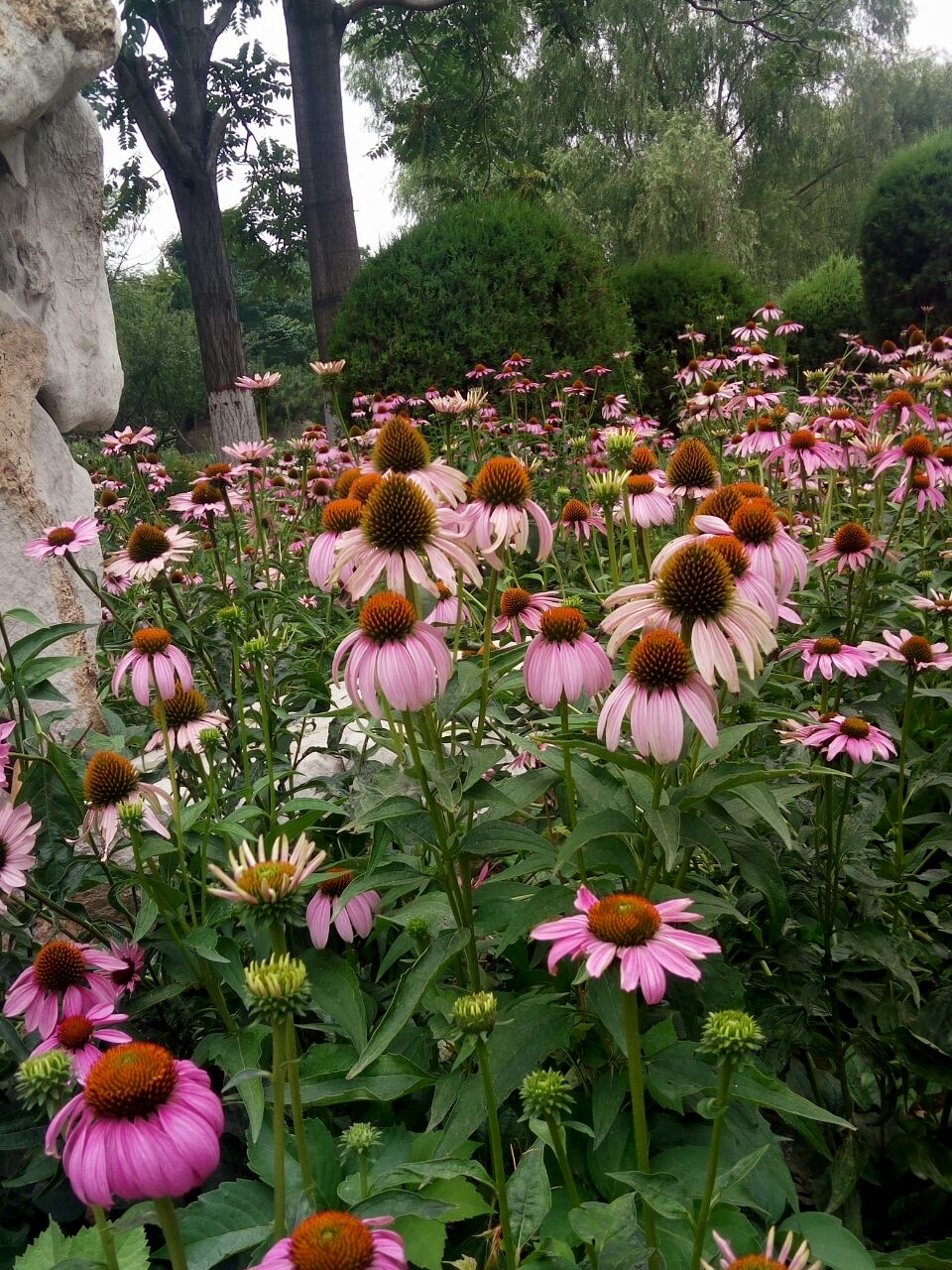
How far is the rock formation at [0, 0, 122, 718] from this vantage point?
2596 millimetres

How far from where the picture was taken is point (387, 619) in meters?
1.10

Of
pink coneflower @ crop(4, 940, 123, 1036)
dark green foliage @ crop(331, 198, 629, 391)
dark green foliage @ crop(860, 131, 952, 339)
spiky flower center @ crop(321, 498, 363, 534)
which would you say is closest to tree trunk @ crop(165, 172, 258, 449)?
dark green foliage @ crop(331, 198, 629, 391)

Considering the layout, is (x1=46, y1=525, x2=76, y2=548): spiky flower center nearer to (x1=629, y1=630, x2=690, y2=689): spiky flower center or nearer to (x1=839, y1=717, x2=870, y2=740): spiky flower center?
(x1=629, y1=630, x2=690, y2=689): spiky flower center

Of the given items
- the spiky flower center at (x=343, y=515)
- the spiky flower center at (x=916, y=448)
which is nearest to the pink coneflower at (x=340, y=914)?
the spiky flower center at (x=343, y=515)

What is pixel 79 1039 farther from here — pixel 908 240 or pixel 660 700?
pixel 908 240

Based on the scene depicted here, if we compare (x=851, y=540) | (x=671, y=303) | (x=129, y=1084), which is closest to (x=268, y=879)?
(x=129, y=1084)

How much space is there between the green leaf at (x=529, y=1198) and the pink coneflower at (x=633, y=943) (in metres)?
0.23

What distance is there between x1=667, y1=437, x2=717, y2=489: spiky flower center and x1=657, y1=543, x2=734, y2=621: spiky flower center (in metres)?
0.59

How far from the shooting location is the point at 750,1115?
3.70 ft

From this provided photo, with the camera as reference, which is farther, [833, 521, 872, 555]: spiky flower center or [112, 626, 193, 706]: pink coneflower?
[833, 521, 872, 555]: spiky flower center

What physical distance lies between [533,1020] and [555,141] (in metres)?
18.8

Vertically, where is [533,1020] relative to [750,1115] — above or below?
above

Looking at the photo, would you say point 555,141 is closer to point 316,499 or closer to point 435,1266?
point 316,499

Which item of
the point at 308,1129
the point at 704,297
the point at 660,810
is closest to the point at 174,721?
the point at 308,1129
